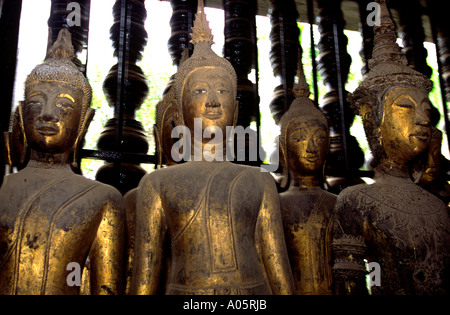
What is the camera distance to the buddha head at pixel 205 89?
2529 mm

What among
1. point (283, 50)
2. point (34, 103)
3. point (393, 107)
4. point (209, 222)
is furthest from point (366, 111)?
point (34, 103)

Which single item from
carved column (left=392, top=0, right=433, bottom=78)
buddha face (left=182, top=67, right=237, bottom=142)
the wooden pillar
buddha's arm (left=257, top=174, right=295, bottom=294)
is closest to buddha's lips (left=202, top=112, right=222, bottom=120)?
buddha face (left=182, top=67, right=237, bottom=142)

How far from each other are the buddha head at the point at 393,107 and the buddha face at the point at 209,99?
850mm

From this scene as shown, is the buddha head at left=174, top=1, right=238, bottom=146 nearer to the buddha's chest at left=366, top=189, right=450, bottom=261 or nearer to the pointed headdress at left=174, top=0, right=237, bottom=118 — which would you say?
the pointed headdress at left=174, top=0, right=237, bottom=118

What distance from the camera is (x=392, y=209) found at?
2.46 metres

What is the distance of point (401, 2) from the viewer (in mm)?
4293

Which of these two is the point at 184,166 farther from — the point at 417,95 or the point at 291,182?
the point at 417,95

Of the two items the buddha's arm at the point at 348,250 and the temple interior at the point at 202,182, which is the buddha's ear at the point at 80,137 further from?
the buddha's arm at the point at 348,250

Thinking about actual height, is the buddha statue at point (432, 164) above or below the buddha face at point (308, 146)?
below

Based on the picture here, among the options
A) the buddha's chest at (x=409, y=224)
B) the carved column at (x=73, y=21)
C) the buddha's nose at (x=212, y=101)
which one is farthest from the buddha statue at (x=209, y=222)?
the carved column at (x=73, y=21)

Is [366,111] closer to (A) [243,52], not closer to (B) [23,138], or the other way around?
(A) [243,52]

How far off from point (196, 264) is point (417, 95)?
1.60m

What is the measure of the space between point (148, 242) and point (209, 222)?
322mm
